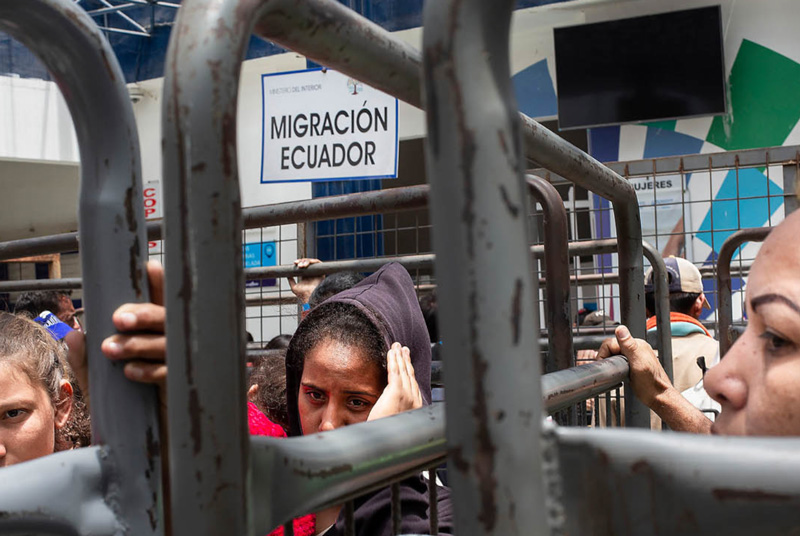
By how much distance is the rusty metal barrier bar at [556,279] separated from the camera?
141 cm

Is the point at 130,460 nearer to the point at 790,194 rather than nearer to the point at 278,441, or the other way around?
the point at 278,441

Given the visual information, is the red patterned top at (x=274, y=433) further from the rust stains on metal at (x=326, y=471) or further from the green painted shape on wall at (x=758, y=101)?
the green painted shape on wall at (x=758, y=101)

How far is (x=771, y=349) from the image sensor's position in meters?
0.62

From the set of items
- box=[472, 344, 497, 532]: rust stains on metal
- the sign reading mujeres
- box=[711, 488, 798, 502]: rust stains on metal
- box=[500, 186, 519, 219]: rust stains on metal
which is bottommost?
box=[711, 488, 798, 502]: rust stains on metal

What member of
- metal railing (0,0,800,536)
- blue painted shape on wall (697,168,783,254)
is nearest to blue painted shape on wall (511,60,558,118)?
blue painted shape on wall (697,168,783,254)

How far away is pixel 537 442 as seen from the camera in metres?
0.37

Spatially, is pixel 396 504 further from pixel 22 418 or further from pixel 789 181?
pixel 789 181

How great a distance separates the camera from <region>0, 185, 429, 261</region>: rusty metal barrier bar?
1564 millimetres

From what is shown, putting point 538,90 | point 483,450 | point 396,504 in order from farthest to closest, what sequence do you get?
1. point 538,90
2. point 396,504
3. point 483,450

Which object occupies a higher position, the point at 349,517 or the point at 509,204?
the point at 509,204

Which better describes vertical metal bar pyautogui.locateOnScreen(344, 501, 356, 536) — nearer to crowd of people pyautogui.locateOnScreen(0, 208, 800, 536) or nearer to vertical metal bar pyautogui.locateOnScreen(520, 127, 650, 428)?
crowd of people pyautogui.locateOnScreen(0, 208, 800, 536)

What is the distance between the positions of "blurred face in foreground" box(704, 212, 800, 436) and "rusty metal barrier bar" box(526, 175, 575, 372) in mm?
741

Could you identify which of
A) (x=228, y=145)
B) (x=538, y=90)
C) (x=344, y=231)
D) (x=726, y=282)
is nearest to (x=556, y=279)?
(x=228, y=145)

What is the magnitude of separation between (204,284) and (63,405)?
110cm
